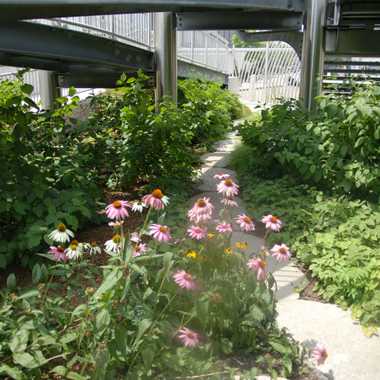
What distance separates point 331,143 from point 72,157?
246 cm

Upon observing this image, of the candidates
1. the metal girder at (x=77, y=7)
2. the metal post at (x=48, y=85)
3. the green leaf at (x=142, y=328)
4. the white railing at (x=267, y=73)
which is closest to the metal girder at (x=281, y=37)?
the metal post at (x=48, y=85)

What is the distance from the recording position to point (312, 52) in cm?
673

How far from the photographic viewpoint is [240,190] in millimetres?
5840

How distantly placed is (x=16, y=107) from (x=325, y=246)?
2551 mm

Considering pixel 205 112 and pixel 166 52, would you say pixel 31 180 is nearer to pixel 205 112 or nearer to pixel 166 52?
pixel 166 52

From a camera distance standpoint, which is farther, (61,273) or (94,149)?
(94,149)

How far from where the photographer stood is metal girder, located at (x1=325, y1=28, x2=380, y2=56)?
6754 mm

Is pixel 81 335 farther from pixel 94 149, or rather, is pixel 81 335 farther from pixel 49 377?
pixel 94 149

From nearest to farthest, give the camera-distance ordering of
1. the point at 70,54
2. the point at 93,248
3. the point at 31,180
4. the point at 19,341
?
the point at 19,341 → the point at 93,248 → the point at 31,180 → the point at 70,54

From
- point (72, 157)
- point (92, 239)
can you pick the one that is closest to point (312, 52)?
point (72, 157)

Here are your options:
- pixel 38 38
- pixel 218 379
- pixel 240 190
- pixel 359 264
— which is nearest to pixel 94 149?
pixel 38 38

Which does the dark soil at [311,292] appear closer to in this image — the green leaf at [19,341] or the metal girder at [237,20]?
the green leaf at [19,341]

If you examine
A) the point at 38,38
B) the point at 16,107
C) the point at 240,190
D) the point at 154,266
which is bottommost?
the point at 240,190

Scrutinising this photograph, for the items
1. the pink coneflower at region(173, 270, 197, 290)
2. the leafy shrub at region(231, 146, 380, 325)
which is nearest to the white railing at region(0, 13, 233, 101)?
the leafy shrub at region(231, 146, 380, 325)
